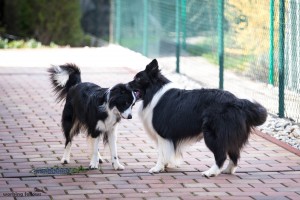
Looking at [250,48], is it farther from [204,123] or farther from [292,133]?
[204,123]

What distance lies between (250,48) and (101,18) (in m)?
14.1

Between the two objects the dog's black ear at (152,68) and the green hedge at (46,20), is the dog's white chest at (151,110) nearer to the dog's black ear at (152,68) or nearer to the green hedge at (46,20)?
the dog's black ear at (152,68)

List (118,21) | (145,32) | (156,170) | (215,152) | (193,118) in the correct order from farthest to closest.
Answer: (118,21) → (145,32) → (156,170) → (193,118) → (215,152)

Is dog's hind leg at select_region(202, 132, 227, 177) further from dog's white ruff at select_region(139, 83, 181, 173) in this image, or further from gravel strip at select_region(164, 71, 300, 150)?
gravel strip at select_region(164, 71, 300, 150)

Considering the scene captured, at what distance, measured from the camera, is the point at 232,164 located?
7.55 m

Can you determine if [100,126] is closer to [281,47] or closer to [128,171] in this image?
[128,171]

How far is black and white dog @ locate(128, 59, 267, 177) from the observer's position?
24.1ft

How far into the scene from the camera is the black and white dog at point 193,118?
7336mm

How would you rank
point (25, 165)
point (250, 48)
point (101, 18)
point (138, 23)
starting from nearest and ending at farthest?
point (25, 165), point (250, 48), point (138, 23), point (101, 18)

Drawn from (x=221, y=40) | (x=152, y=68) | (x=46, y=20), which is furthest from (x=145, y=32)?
(x=152, y=68)

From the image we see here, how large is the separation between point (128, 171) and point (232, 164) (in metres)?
0.99

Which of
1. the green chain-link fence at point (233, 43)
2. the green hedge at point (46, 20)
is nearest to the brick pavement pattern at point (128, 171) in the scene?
the green chain-link fence at point (233, 43)

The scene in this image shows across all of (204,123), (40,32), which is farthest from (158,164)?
(40,32)

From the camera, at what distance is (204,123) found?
7.38 m
